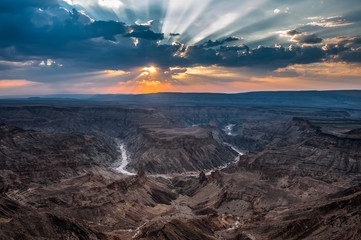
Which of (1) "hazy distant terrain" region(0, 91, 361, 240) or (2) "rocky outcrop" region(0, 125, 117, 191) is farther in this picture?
(2) "rocky outcrop" region(0, 125, 117, 191)

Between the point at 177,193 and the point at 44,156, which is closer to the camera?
the point at 177,193

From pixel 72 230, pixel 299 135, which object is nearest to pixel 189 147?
pixel 299 135

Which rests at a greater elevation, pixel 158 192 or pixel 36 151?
pixel 36 151

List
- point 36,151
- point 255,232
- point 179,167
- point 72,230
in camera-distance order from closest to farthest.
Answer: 1. point 72,230
2. point 255,232
3. point 36,151
4. point 179,167

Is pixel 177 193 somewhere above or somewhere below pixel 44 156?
below

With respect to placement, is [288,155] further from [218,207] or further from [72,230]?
[72,230]

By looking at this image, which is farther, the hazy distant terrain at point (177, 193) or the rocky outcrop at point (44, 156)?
the rocky outcrop at point (44, 156)

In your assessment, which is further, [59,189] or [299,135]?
[299,135]

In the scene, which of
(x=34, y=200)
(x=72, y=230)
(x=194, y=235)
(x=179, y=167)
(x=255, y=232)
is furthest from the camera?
(x=179, y=167)

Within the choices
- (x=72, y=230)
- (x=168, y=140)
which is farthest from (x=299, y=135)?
(x=72, y=230)

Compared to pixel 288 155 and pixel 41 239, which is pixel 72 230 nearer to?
pixel 41 239
